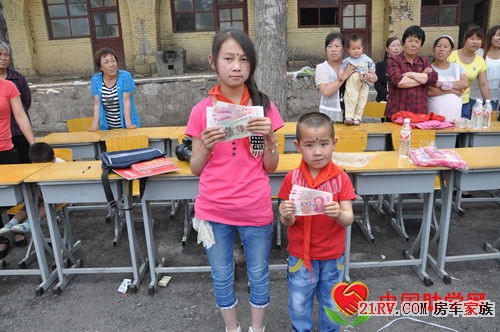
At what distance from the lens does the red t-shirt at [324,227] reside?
2195mm

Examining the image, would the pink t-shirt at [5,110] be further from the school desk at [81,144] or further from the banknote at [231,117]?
the banknote at [231,117]

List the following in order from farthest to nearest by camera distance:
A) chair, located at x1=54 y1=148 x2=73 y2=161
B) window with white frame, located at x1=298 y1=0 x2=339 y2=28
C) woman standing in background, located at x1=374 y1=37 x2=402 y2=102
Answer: window with white frame, located at x1=298 y1=0 x2=339 y2=28, woman standing in background, located at x1=374 y1=37 x2=402 y2=102, chair, located at x1=54 y1=148 x2=73 y2=161

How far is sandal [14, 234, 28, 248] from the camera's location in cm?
407

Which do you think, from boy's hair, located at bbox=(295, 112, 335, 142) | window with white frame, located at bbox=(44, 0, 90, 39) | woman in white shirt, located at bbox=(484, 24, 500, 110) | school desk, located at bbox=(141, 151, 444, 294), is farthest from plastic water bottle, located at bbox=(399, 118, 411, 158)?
window with white frame, located at bbox=(44, 0, 90, 39)

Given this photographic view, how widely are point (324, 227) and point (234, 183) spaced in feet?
1.88

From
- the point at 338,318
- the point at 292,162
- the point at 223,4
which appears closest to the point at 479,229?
the point at 292,162

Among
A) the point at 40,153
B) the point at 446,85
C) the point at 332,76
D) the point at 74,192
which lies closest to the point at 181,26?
the point at 332,76

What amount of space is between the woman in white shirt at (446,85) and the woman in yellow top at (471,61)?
1.16 ft

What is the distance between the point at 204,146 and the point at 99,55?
3364 mm

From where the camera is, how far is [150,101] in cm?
973

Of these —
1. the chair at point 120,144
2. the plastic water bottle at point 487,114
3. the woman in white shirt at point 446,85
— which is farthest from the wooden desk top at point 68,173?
the plastic water bottle at point 487,114

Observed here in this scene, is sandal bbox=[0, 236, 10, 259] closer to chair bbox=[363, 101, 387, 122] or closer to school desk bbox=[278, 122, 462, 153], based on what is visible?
school desk bbox=[278, 122, 462, 153]

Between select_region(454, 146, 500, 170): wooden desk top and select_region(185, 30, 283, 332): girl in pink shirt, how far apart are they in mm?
1813

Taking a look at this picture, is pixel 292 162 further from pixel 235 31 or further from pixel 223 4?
pixel 223 4
